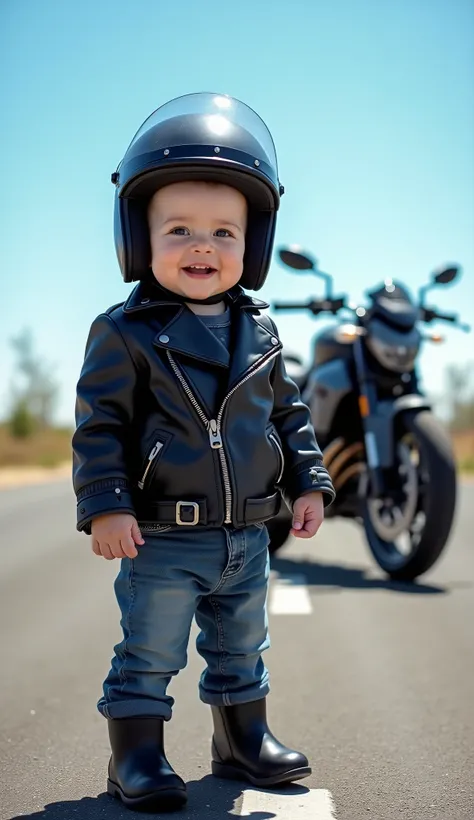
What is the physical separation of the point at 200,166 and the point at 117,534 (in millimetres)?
945

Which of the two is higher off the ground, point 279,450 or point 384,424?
point 384,424

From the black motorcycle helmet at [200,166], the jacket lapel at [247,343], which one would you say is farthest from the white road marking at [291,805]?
the black motorcycle helmet at [200,166]

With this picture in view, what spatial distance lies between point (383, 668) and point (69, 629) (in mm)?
1672

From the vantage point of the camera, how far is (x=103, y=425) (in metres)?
2.72

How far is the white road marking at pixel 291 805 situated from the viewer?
8.25ft

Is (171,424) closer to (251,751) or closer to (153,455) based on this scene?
(153,455)

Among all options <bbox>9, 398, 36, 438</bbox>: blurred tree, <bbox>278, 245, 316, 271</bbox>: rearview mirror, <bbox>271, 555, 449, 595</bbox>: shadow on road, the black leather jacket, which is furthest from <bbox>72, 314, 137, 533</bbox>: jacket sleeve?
<bbox>9, 398, 36, 438</bbox>: blurred tree

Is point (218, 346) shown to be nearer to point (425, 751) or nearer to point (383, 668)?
point (425, 751)

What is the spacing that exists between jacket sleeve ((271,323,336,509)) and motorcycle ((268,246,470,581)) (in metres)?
3.15

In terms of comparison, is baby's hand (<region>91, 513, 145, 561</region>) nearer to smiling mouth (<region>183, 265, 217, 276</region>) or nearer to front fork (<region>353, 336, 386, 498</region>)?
smiling mouth (<region>183, 265, 217, 276</region>)

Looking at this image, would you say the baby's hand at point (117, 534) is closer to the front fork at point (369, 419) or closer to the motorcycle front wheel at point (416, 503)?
the motorcycle front wheel at point (416, 503)

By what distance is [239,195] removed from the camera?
2.92 metres

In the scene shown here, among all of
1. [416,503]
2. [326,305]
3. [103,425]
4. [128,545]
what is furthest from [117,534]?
[326,305]

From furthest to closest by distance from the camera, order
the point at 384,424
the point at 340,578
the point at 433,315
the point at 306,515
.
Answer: the point at 433,315
the point at 340,578
the point at 384,424
the point at 306,515
